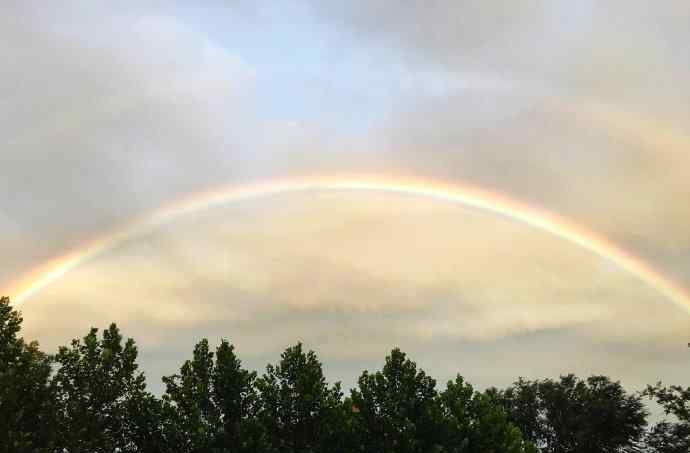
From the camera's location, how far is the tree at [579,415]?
236 feet

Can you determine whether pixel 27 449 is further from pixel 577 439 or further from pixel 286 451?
pixel 577 439

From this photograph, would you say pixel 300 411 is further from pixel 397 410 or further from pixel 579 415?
pixel 579 415

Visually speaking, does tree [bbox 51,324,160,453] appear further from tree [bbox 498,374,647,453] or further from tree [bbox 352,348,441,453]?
tree [bbox 498,374,647,453]

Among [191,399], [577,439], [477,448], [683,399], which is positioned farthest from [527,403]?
[191,399]

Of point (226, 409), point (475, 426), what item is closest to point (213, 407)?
point (226, 409)

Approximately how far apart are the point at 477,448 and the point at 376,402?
24.7 feet

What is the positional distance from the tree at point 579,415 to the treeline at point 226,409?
23.6 meters

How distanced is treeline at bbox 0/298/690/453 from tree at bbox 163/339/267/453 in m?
0.07

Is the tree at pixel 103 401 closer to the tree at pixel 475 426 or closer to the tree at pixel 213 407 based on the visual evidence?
the tree at pixel 213 407

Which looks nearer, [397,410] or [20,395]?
[20,395]

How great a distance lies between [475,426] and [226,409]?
56.5 ft

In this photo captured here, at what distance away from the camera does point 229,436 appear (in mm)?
40219

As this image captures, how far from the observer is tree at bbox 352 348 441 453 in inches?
1676

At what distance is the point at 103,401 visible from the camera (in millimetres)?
38438
